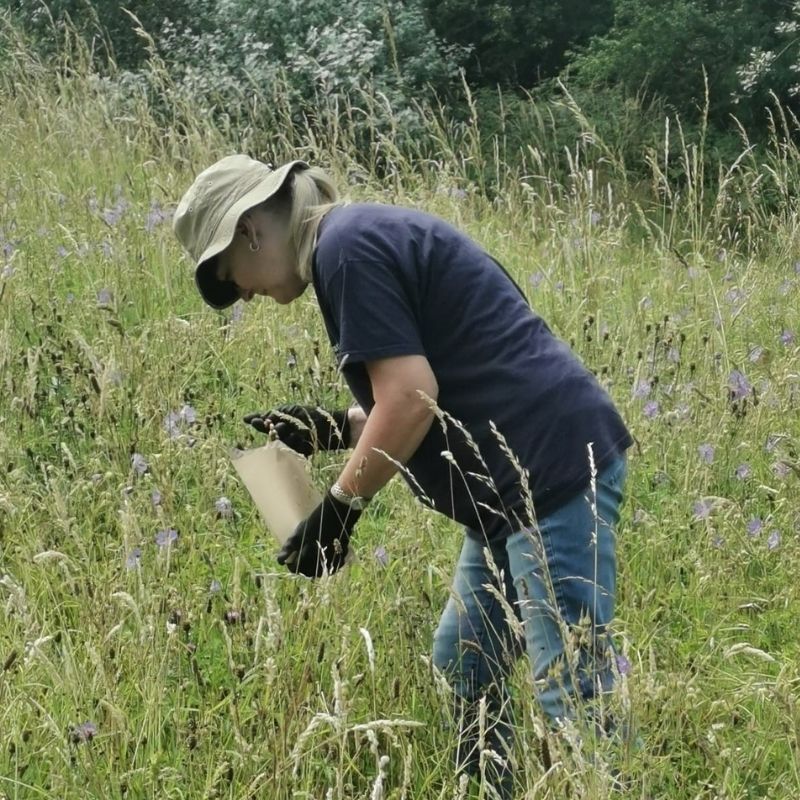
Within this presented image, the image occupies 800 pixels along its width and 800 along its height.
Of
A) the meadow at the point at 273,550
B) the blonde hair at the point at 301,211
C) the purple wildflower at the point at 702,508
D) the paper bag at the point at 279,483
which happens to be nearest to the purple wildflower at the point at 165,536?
the meadow at the point at 273,550

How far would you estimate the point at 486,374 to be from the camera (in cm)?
205

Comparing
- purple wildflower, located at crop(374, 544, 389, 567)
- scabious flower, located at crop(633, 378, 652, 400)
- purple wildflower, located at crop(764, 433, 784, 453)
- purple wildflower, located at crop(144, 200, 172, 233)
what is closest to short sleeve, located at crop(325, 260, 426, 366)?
purple wildflower, located at crop(374, 544, 389, 567)

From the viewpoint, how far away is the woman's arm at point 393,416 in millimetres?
1901

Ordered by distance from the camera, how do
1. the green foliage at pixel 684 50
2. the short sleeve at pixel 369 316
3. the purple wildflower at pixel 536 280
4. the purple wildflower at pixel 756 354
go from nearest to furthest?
the short sleeve at pixel 369 316 → the purple wildflower at pixel 756 354 → the purple wildflower at pixel 536 280 → the green foliage at pixel 684 50

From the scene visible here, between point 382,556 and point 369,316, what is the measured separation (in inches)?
28.8

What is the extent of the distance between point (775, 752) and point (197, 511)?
1.34 m

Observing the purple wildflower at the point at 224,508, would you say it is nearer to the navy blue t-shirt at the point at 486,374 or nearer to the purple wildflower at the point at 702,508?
the navy blue t-shirt at the point at 486,374

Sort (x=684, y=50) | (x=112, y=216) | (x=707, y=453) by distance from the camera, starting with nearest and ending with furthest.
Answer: (x=707, y=453), (x=112, y=216), (x=684, y=50)

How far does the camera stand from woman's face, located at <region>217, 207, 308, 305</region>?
2074 millimetres

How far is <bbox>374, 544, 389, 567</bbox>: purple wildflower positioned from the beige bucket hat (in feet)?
2.08

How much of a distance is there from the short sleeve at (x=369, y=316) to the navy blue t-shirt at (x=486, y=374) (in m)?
0.03

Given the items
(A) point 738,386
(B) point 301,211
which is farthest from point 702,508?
(B) point 301,211

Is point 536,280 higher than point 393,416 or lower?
lower

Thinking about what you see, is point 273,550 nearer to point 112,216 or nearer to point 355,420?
point 355,420
